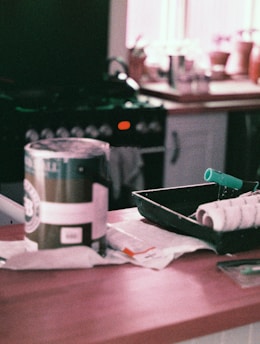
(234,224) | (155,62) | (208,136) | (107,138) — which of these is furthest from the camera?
(155,62)

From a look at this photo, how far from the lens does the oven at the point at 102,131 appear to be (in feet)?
12.3

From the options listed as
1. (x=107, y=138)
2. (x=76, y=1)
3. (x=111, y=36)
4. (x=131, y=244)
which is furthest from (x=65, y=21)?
(x=131, y=244)

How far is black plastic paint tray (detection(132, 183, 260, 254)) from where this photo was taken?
5.20ft

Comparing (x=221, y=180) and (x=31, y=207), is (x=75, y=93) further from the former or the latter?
(x=31, y=207)

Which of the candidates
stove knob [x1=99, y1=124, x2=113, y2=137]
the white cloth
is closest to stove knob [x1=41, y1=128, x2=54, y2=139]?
stove knob [x1=99, y1=124, x2=113, y2=137]

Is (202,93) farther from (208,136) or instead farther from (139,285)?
(139,285)

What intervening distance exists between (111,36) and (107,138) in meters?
0.91

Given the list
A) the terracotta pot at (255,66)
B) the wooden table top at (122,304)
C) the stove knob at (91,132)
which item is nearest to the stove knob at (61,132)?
the stove knob at (91,132)

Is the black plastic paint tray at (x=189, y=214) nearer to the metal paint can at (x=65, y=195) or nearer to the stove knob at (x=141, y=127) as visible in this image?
the metal paint can at (x=65, y=195)

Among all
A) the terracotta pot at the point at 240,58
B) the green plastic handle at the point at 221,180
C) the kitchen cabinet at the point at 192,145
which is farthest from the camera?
the terracotta pot at the point at 240,58

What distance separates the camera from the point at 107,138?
13.2 feet

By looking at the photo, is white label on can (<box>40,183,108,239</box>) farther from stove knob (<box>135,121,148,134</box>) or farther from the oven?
stove knob (<box>135,121,148,134</box>)

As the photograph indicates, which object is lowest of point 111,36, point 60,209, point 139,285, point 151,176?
point 151,176

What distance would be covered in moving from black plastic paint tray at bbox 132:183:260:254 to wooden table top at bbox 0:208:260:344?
0.24 ft
